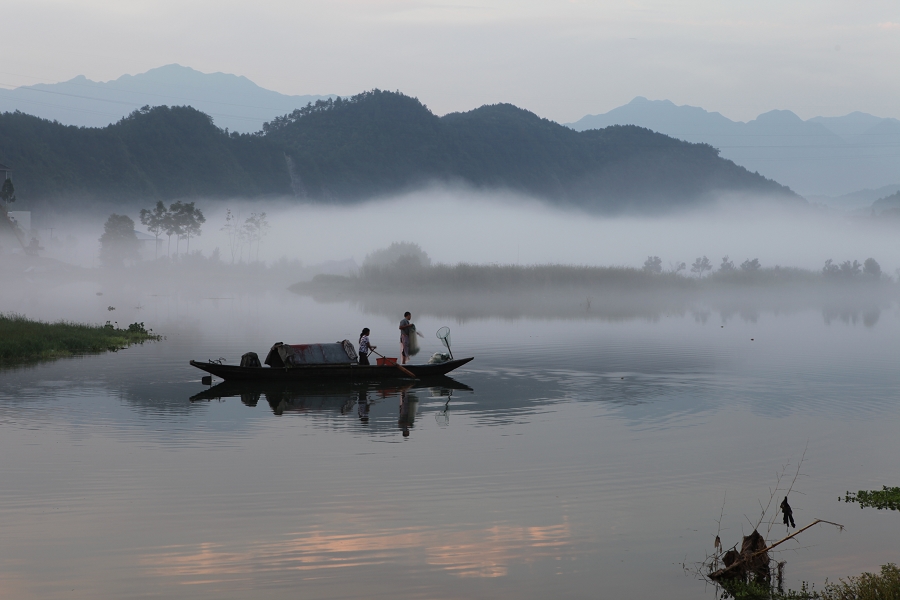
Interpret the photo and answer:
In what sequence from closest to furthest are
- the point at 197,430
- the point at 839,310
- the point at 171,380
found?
the point at 197,430 < the point at 171,380 < the point at 839,310

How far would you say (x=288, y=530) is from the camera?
15.7m

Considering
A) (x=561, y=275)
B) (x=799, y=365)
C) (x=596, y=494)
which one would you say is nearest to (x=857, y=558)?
(x=596, y=494)

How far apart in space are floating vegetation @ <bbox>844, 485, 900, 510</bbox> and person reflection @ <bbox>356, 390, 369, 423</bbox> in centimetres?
1368

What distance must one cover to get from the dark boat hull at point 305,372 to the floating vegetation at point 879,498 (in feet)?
65.4

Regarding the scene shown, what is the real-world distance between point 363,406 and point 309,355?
5394 millimetres

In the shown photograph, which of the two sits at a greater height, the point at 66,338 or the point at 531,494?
the point at 66,338

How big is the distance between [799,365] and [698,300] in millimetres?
72900

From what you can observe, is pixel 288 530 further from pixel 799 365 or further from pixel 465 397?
Answer: pixel 799 365

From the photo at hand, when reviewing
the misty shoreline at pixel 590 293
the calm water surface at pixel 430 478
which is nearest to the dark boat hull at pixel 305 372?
the calm water surface at pixel 430 478

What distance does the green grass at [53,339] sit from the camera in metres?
41.9

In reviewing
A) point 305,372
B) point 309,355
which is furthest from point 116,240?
point 305,372

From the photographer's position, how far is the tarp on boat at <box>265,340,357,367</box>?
112 feet

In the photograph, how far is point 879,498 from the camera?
1773cm

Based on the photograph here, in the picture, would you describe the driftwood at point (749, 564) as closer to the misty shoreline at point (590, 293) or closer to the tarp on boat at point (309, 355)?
the tarp on boat at point (309, 355)
